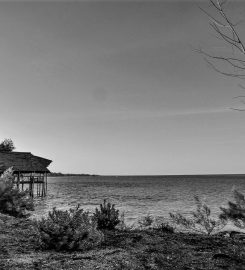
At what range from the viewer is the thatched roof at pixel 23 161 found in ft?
121

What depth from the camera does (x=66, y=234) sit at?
539 cm

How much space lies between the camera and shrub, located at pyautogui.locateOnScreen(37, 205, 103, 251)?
17.6 feet

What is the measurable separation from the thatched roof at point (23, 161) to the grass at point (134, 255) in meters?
31.9

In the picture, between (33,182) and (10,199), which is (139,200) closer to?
(33,182)

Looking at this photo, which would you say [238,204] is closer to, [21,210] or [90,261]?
[21,210]

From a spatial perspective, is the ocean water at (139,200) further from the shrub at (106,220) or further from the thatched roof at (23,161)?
the shrub at (106,220)

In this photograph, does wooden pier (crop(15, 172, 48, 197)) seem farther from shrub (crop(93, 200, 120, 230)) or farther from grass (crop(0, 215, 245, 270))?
grass (crop(0, 215, 245, 270))

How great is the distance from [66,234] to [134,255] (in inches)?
48.2

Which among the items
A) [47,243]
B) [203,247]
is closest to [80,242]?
[47,243]

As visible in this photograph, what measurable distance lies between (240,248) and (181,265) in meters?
1.68

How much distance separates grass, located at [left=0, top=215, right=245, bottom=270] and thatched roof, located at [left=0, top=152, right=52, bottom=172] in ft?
105

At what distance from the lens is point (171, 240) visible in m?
6.15

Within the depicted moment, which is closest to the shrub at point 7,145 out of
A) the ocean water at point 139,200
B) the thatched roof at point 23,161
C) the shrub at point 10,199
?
the ocean water at point 139,200

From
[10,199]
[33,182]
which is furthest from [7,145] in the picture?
[10,199]
